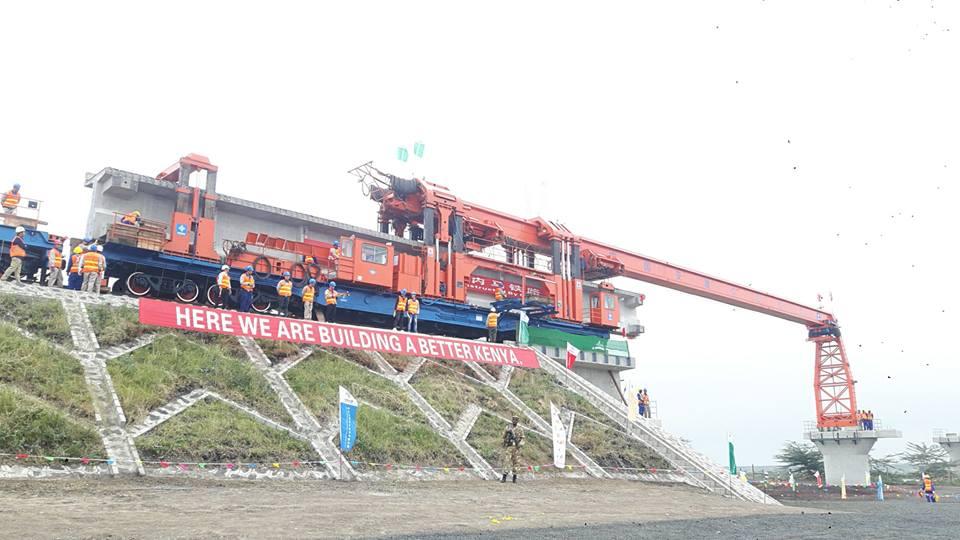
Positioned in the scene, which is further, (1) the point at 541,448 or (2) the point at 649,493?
(1) the point at 541,448

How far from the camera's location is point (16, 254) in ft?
59.0

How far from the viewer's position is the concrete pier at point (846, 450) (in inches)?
1583

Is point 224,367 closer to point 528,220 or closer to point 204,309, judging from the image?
point 204,309

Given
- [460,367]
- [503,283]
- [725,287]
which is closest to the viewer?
[460,367]

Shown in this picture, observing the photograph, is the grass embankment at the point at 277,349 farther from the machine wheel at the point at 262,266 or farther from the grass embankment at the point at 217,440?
the machine wheel at the point at 262,266

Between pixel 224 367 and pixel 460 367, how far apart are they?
8.16 m

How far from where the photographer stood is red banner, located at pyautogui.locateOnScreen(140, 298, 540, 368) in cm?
1725

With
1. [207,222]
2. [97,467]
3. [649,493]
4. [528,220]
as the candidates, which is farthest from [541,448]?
[528,220]

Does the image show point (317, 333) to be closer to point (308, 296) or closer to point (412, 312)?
point (308, 296)

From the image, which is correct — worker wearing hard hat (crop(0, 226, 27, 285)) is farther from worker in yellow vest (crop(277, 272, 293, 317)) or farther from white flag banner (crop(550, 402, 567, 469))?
white flag banner (crop(550, 402, 567, 469))

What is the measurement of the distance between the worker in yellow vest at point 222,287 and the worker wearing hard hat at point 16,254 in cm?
495

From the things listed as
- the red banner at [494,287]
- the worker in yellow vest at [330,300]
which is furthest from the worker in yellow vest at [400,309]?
the red banner at [494,287]

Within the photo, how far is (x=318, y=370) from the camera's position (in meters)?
18.0

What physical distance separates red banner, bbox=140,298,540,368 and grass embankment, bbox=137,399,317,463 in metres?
3.57
